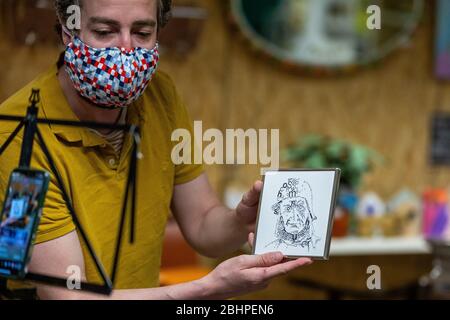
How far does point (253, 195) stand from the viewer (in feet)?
5.14

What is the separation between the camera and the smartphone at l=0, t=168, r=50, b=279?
114 centimetres

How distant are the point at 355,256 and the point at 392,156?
58 cm

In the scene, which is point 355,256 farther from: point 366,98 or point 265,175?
point 265,175

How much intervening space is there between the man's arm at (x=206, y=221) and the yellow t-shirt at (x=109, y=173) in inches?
1.6

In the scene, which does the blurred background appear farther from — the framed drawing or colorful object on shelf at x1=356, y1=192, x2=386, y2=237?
the framed drawing

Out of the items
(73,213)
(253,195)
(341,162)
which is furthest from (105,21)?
(341,162)

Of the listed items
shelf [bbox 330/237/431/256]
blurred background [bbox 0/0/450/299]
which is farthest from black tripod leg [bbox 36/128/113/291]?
shelf [bbox 330/237/431/256]

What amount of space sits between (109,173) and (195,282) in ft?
0.86

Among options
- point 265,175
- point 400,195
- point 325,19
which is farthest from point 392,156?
point 265,175

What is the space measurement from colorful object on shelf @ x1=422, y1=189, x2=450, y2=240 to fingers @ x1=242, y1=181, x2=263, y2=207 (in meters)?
2.61

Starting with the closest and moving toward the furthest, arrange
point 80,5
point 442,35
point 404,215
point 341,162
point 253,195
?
1. point 80,5
2. point 253,195
3. point 341,162
4. point 404,215
5. point 442,35

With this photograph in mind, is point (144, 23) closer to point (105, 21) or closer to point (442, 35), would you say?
point (105, 21)

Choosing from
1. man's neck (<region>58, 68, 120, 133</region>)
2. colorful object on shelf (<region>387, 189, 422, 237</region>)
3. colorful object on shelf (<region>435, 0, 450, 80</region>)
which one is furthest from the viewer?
colorful object on shelf (<region>435, 0, 450, 80</region>)

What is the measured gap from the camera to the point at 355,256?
4320 mm
